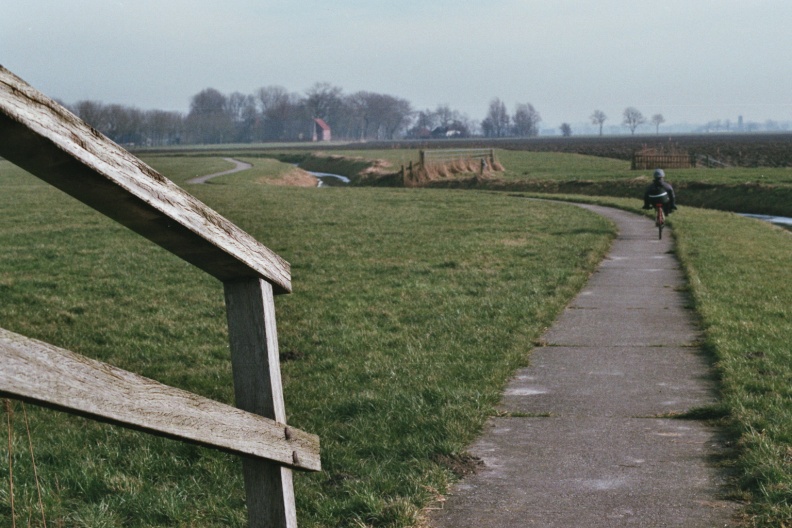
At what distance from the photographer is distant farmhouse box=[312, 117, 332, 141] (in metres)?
191

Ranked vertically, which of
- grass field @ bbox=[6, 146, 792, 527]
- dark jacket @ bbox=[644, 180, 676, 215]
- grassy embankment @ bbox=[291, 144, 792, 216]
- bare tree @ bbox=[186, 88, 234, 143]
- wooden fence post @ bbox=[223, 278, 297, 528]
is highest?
bare tree @ bbox=[186, 88, 234, 143]

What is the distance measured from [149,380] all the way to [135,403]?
5.4 inches

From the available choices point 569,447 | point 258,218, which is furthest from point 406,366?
point 258,218

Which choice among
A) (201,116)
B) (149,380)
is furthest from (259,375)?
(201,116)

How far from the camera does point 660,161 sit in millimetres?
49125

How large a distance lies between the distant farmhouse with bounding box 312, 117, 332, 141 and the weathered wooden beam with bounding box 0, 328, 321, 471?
Result: 190 metres

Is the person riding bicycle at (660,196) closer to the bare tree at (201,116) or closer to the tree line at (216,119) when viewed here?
the tree line at (216,119)

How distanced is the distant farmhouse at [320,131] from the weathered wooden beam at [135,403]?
19017 centimetres

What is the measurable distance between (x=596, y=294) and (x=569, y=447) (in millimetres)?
5917

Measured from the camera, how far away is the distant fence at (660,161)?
160 feet

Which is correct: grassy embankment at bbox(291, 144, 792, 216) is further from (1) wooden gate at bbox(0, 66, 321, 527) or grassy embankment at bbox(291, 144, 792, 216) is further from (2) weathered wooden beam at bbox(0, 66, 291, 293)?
(2) weathered wooden beam at bbox(0, 66, 291, 293)

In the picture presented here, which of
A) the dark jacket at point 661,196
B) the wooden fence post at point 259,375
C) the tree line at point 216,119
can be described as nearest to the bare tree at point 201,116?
the tree line at point 216,119

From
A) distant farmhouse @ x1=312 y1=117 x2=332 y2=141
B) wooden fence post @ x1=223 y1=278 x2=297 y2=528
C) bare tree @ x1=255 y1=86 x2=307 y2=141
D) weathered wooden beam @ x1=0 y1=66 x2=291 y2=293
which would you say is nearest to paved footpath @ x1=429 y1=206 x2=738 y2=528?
wooden fence post @ x1=223 y1=278 x2=297 y2=528

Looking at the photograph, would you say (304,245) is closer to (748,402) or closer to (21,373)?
(748,402)
